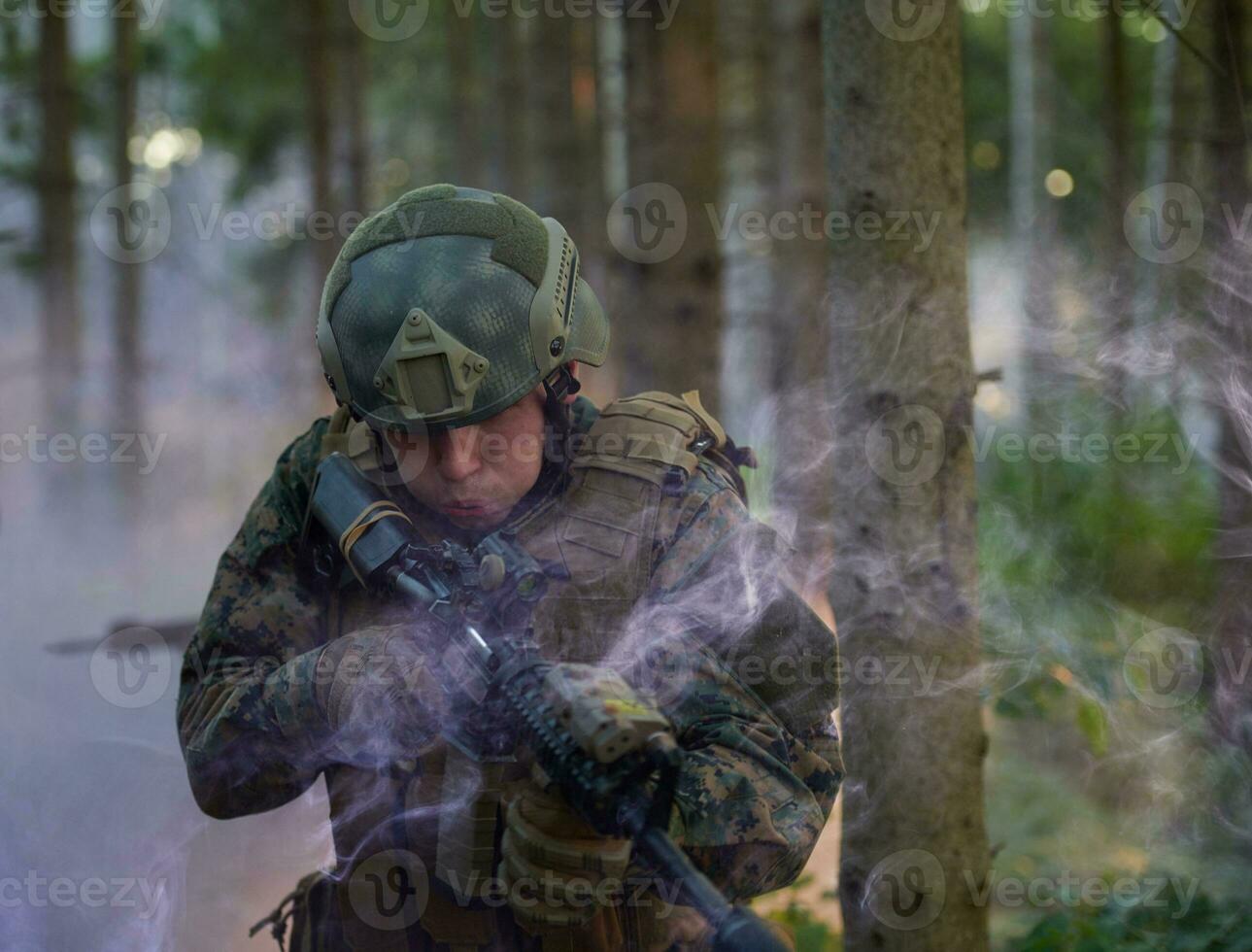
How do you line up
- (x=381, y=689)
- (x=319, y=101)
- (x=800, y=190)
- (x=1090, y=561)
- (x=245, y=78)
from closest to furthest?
1. (x=381, y=689)
2. (x=1090, y=561)
3. (x=800, y=190)
4. (x=319, y=101)
5. (x=245, y=78)

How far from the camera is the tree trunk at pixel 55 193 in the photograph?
16.4m

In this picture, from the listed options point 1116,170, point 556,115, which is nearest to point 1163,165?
point 1116,170

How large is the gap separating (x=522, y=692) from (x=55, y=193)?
16634 millimetres

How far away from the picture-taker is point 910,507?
387 cm

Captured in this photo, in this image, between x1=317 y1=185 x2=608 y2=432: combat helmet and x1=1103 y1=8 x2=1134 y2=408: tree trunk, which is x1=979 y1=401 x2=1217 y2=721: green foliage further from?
x1=317 y1=185 x2=608 y2=432: combat helmet

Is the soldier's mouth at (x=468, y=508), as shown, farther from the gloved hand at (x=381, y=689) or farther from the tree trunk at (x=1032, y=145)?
the tree trunk at (x=1032, y=145)

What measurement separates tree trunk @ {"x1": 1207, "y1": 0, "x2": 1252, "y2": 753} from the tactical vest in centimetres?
298

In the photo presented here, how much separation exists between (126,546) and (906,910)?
53.3 ft

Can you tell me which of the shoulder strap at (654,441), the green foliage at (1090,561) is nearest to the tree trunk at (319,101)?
the green foliage at (1090,561)

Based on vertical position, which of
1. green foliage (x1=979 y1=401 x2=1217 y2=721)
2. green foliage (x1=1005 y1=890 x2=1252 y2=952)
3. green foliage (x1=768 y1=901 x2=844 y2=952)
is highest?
green foliage (x1=979 y1=401 x2=1217 y2=721)

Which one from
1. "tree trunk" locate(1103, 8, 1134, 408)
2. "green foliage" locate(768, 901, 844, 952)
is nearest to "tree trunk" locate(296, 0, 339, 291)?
"tree trunk" locate(1103, 8, 1134, 408)

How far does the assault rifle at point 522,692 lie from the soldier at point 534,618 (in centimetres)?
12

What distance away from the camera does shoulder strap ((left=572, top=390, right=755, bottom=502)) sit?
9.73ft

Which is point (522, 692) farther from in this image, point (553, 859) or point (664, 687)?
point (664, 687)
